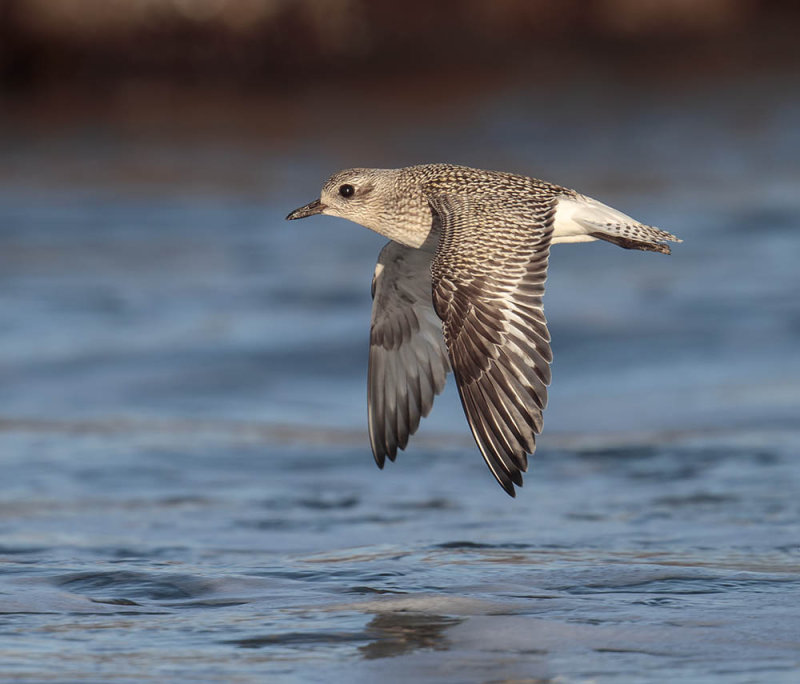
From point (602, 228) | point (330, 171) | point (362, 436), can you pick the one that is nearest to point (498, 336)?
point (602, 228)

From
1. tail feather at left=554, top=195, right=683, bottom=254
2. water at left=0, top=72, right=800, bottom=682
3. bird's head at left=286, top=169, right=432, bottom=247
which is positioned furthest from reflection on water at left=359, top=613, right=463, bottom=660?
bird's head at left=286, top=169, right=432, bottom=247

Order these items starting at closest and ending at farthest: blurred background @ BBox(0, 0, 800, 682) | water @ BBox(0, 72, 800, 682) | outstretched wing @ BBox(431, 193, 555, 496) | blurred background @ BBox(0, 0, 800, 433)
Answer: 1. water @ BBox(0, 72, 800, 682)
2. outstretched wing @ BBox(431, 193, 555, 496)
3. blurred background @ BBox(0, 0, 800, 682)
4. blurred background @ BBox(0, 0, 800, 433)

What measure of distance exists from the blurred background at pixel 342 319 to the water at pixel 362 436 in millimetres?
37

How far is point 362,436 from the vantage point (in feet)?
34.9

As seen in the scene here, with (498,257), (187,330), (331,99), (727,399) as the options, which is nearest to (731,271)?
(727,399)

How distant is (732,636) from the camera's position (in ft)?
19.8

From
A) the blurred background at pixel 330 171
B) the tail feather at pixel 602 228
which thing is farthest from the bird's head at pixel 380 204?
the blurred background at pixel 330 171

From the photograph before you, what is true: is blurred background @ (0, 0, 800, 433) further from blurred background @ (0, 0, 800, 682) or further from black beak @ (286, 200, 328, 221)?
black beak @ (286, 200, 328, 221)

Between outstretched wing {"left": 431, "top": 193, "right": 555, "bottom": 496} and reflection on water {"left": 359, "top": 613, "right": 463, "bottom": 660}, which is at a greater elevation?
outstretched wing {"left": 431, "top": 193, "right": 555, "bottom": 496}

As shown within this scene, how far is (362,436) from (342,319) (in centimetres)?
321

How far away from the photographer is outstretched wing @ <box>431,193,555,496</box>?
639cm

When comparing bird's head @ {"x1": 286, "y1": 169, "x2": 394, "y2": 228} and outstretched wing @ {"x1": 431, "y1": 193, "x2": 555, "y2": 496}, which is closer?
outstretched wing @ {"x1": 431, "y1": 193, "x2": 555, "y2": 496}

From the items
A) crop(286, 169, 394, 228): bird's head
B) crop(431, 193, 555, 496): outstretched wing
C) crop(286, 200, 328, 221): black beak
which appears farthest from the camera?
crop(286, 169, 394, 228): bird's head

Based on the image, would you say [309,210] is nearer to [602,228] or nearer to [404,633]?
[602,228]
